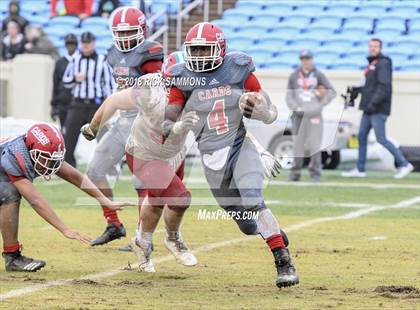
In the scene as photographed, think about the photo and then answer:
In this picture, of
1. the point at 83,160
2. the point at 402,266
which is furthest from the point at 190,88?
the point at 83,160

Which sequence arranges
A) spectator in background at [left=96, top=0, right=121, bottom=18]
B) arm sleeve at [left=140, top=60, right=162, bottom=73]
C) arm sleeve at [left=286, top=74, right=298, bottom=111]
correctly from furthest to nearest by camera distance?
spectator in background at [left=96, top=0, right=121, bottom=18]
arm sleeve at [left=286, top=74, right=298, bottom=111]
arm sleeve at [left=140, top=60, right=162, bottom=73]

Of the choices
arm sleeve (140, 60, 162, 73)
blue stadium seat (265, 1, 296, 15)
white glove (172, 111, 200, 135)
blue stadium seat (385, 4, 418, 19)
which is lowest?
blue stadium seat (265, 1, 296, 15)

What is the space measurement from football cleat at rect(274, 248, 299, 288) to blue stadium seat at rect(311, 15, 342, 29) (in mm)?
13930

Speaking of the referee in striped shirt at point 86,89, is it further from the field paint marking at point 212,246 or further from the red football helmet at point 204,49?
the red football helmet at point 204,49

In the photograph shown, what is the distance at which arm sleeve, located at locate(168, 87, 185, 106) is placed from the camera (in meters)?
7.33

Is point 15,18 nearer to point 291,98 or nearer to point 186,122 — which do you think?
point 291,98

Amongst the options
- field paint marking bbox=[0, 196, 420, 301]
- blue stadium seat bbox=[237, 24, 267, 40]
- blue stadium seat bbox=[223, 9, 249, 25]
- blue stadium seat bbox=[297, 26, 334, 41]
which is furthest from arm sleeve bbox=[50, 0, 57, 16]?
field paint marking bbox=[0, 196, 420, 301]

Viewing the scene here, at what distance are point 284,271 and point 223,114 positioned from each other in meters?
1.11

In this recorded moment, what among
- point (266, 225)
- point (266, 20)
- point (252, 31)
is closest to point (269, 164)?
point (266, 225)

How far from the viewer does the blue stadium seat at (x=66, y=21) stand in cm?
2217

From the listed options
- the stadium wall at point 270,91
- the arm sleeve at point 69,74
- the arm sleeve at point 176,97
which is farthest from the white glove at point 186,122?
the stadium wall at point 270,91

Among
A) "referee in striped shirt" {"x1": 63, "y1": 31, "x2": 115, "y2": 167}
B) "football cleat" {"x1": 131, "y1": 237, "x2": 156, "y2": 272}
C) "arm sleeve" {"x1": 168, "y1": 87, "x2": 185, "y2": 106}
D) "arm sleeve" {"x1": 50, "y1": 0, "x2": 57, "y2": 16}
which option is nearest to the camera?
"arm sleeve" {"x1": 168, "y1": 87, "x2": 185, "y2": 106}

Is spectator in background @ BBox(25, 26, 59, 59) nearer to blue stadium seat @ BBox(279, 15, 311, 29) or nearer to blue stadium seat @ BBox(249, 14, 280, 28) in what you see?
blue stadium seat @ BBox(249, 14, 280, 28)

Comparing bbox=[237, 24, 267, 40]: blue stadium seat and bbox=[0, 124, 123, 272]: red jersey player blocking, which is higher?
bbox=[0, 124, 123, 272]: red jersey player blocking
